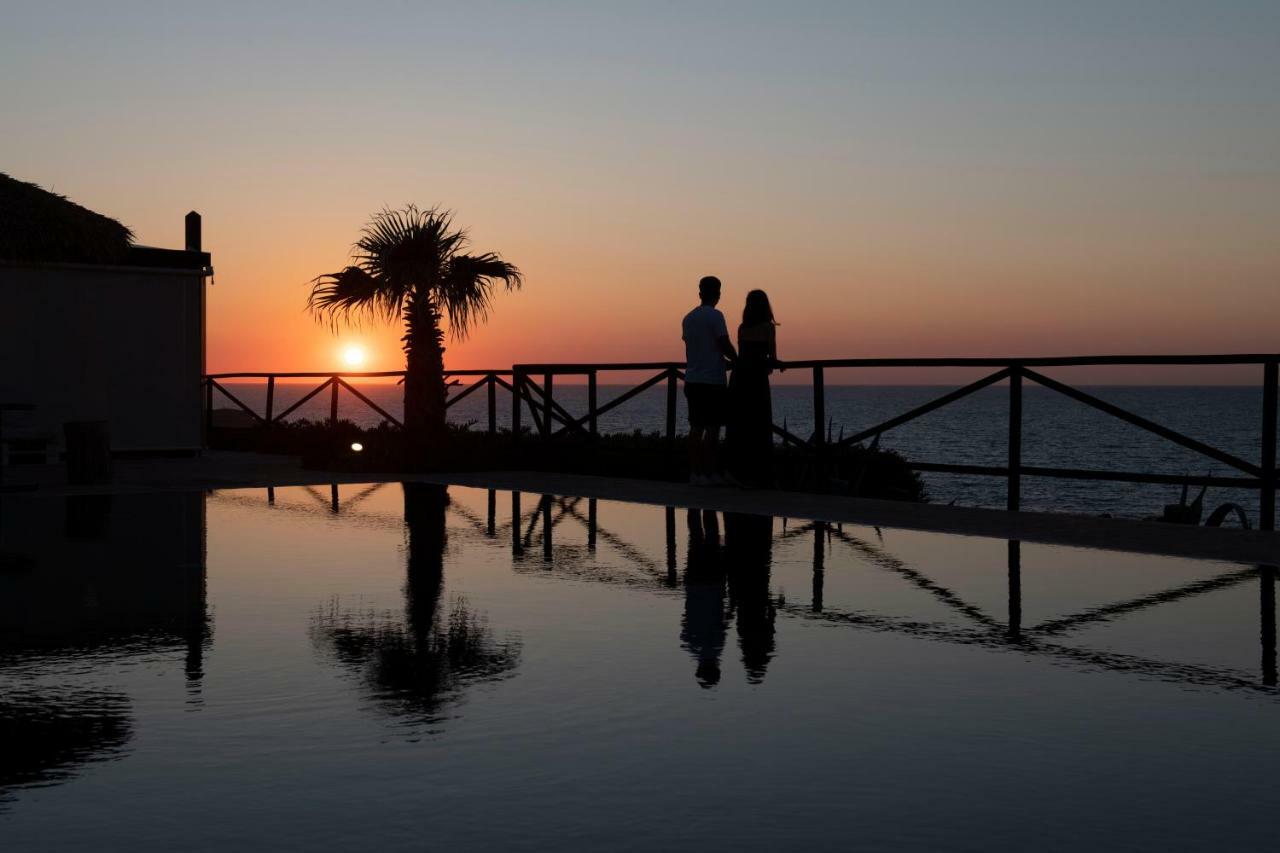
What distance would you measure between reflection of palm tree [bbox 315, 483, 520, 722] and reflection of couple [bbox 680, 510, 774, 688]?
31.8 inches

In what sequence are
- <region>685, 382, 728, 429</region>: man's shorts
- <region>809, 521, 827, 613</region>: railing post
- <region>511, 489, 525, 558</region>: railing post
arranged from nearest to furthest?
1. <region>809, 521, 827, 613</region>: railing post
2. <region>511, 489, 525, 558</region>: railing post
3. <region>685, 382, 728, 429</region>: man's shorts

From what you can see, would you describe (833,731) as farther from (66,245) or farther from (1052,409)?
(1052,409)

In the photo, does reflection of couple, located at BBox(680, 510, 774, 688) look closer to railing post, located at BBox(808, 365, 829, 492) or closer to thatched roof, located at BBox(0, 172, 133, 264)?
railing post, located at BBox(808, 365, 829, 492)

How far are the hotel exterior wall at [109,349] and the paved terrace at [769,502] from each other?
0.75 metres

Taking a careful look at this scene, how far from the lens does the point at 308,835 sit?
3.79 m

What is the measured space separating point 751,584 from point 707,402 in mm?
5736

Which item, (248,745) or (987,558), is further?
(987,558)

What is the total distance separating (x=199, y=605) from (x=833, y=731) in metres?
3.78

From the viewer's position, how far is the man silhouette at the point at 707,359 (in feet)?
45.6

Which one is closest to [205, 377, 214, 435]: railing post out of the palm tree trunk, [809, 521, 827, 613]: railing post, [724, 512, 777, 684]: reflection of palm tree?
the palm tree trunk

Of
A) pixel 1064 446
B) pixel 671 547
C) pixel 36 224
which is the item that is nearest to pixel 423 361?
pixel 36 224

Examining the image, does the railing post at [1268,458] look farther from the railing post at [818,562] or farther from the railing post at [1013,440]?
the railing post at [818,562]

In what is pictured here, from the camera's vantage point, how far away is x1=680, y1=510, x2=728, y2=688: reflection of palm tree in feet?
20.3

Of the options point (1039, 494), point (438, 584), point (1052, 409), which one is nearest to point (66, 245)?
point (438, 584)
